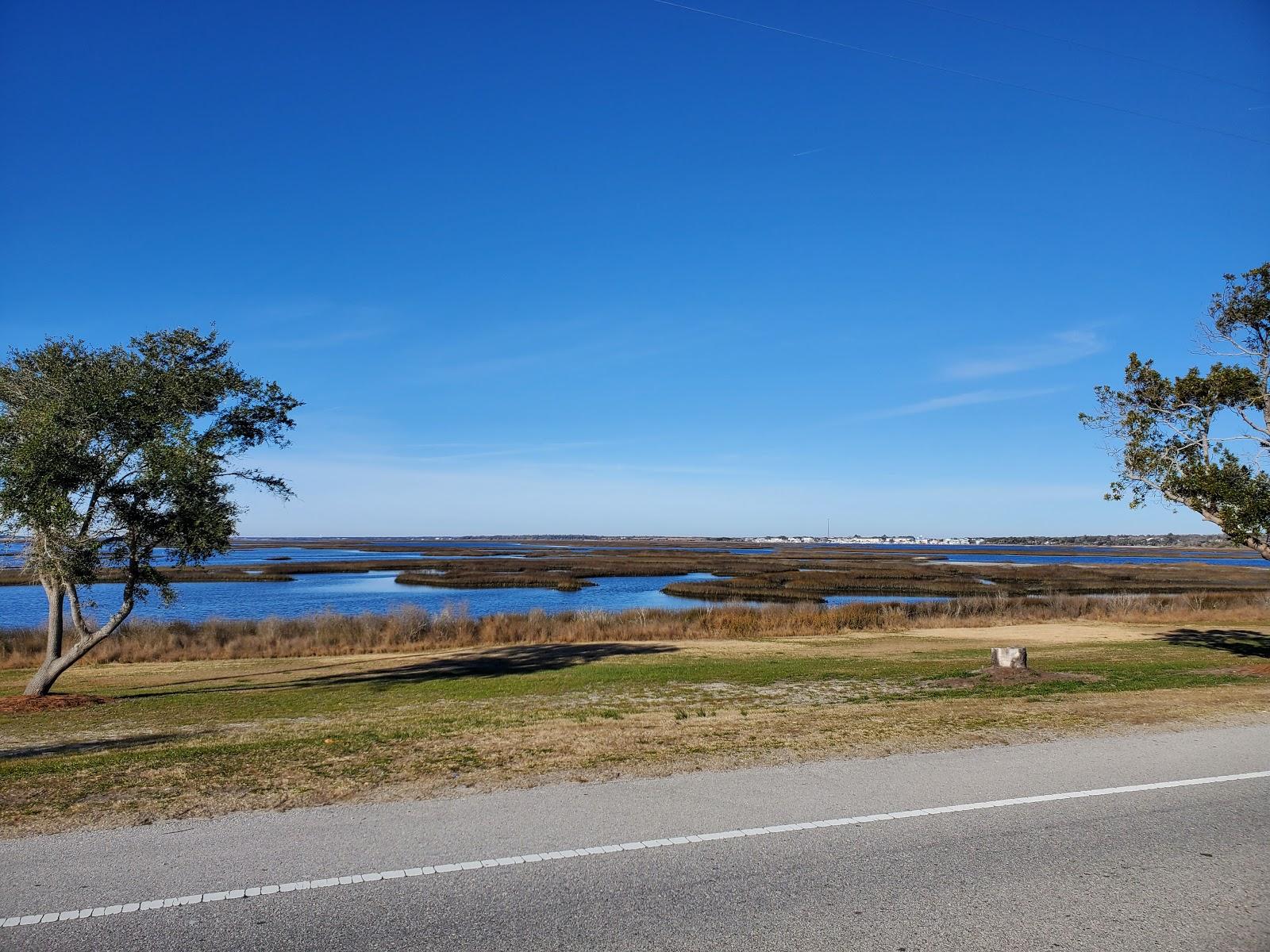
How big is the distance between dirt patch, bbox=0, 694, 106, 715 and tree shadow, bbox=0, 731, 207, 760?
569cm

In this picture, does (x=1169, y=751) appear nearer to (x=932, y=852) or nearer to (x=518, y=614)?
(x=932, y=852)

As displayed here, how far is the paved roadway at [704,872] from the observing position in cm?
523

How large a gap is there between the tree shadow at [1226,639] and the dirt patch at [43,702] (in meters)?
29.0

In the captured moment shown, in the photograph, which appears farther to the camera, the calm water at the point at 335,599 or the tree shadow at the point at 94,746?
the calm water at the point at 335,599

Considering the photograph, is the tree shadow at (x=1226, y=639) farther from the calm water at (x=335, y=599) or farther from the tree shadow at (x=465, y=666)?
the calm water at (x=335, y=599)

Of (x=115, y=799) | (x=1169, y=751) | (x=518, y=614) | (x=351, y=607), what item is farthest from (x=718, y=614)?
(x=115, y=799)

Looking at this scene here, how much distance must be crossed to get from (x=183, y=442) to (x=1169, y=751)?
60.1ft

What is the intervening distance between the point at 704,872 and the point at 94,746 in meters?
10.7

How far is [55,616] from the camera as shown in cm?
1898

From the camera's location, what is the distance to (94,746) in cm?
1247

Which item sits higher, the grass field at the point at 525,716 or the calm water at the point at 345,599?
the grass field at the point at 525,716

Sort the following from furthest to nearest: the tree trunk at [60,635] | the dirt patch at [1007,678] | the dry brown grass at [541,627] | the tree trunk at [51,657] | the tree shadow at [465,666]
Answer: the dry brown grass at [541,627]
the tree shadow at [465,666]
the tree trunk at [51,657]
the tree trunk at [60,635]
the dirt patch at [1007,678]

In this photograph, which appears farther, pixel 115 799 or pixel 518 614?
pixel 518 614

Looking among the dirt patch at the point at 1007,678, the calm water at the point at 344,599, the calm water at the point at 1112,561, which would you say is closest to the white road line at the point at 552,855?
the dirt patch at the point at 1007,678
